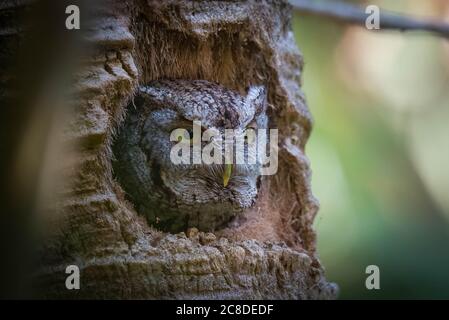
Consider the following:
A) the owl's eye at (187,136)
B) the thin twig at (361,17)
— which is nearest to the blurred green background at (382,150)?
the thin twig at (361,17)

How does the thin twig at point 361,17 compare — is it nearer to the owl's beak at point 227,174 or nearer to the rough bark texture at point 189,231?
the rough bark texture at point 189,231

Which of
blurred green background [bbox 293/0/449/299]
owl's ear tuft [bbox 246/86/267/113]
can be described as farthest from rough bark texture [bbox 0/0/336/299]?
blurred green background [bbox 293/0/449/299]

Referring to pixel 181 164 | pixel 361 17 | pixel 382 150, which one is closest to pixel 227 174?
pixel 181 164

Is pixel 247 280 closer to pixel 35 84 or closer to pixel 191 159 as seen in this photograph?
pixel 191 159

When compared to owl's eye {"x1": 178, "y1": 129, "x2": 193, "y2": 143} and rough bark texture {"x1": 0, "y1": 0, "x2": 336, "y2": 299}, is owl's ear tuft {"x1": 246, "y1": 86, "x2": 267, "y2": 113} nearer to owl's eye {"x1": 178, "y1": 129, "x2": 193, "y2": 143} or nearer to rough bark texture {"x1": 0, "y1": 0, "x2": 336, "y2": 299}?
rough bark texture {"x1": 0, "y1": 0, "x2": 336, "y2": 299}

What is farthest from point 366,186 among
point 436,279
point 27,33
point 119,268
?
point 27,33

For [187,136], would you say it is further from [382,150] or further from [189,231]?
[382,150]

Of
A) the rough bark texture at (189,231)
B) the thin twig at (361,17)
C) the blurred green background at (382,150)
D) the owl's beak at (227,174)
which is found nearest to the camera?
the rough bark texture at (189,231)
